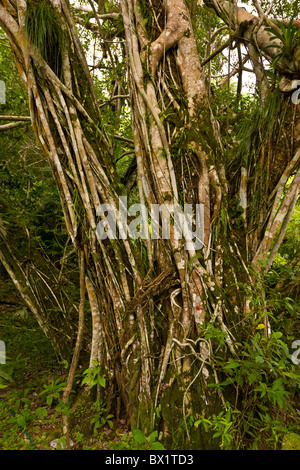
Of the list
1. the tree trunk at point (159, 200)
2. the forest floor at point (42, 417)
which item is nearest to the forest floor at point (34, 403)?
the forest floor at point (42, 417)

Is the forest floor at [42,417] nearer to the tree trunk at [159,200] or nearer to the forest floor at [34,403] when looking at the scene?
the forest floor at [34,403]

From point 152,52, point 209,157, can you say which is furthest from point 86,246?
point 152,52

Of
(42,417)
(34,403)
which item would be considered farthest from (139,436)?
(34,403)

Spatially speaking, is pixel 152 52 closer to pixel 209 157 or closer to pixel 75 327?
pixel 209 157

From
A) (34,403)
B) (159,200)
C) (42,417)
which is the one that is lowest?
(34,403)

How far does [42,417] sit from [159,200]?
1298 mm

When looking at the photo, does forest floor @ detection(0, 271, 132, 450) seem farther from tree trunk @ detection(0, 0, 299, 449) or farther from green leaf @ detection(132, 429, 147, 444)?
tree trunk @ detection(0, 0, 299, 449)

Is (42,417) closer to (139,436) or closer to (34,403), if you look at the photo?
(34,403)

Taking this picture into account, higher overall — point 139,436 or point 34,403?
point 139,436

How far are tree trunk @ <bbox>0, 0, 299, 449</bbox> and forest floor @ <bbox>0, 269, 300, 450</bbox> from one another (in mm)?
116

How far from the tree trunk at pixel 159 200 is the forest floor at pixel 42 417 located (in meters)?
0.12

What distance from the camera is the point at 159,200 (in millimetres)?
1515

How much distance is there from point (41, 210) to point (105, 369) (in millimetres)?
2094

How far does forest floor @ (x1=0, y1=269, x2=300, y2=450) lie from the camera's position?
1.44 meters
